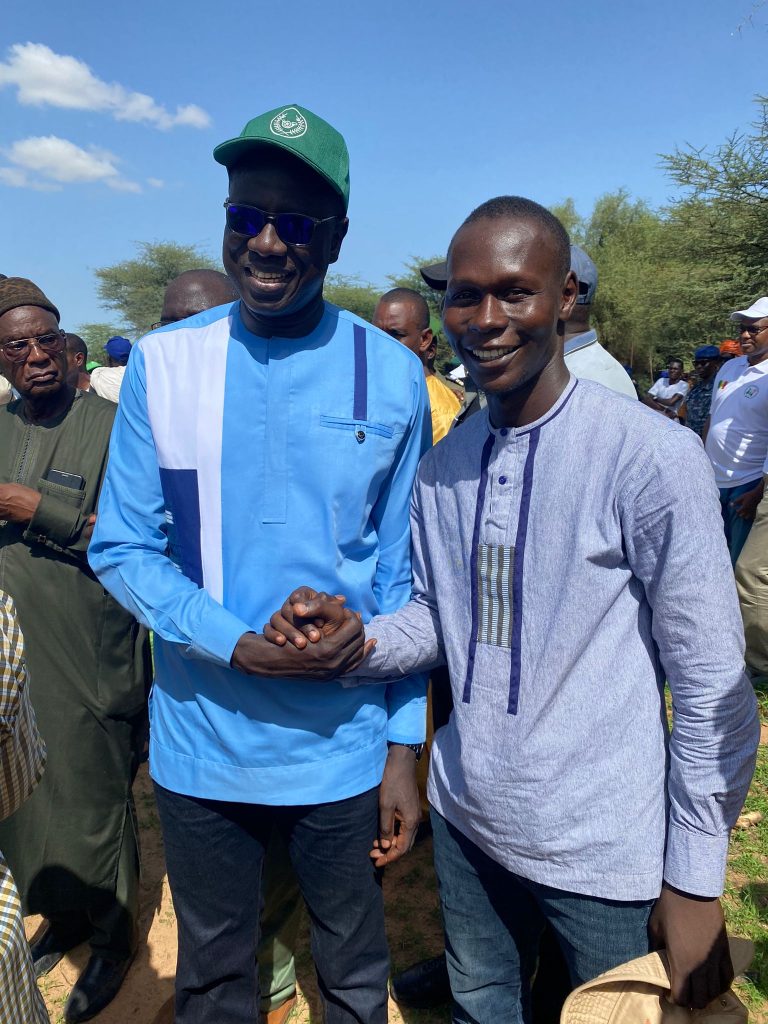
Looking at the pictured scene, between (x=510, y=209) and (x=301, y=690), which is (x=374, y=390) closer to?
(x=510, y=209)

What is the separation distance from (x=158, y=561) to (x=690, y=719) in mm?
1135

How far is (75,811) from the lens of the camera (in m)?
2.49

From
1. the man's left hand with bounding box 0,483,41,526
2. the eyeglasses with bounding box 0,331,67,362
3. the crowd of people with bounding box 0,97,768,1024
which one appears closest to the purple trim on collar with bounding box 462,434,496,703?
the crowd of people with bounding box 0,97,768,1024

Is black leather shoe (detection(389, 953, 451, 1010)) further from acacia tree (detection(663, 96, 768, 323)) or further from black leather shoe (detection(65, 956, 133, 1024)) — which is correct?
acacia tree (detection(663, 96, 768, 323))

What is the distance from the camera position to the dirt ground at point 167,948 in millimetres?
2516

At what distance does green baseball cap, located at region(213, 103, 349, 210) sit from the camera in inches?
61.1

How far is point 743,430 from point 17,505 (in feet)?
15.9

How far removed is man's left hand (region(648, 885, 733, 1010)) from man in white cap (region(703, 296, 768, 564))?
4378 mm

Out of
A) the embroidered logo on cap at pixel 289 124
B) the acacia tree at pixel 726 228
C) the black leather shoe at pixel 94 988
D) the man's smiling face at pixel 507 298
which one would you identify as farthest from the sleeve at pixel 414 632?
the acacia tree at pixel 726 228

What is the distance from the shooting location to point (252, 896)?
5.96 feet

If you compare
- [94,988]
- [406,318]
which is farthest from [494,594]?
[406,318]

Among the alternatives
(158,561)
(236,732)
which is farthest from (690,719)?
(158,561)

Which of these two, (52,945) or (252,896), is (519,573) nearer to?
(252,896)

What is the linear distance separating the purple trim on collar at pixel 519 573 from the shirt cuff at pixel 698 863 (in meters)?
0.36
